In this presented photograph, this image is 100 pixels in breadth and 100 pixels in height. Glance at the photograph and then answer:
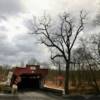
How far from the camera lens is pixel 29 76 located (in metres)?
48.1

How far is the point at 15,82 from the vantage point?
44.2 metres

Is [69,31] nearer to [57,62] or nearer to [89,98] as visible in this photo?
[89,98]

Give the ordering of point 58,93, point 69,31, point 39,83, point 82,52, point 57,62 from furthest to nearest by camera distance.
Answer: point 57,62
point 82,52
point 39,83
point 69,31
point 58,93

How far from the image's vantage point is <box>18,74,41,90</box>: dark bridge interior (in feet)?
156

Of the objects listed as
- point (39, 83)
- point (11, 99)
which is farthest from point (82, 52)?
point (11, 99)

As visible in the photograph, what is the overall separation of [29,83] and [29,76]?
1.52 m

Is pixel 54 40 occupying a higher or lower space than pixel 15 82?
higher

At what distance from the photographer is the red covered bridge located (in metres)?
43.1

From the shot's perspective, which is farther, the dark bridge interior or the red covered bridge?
the dark bridge interior

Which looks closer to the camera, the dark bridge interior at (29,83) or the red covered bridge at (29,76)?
the red covered bridge at (29,76)

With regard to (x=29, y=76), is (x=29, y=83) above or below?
below

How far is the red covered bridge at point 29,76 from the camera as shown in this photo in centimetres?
4310

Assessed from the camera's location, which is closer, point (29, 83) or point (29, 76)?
point (29, 76)

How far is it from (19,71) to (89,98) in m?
12.5
